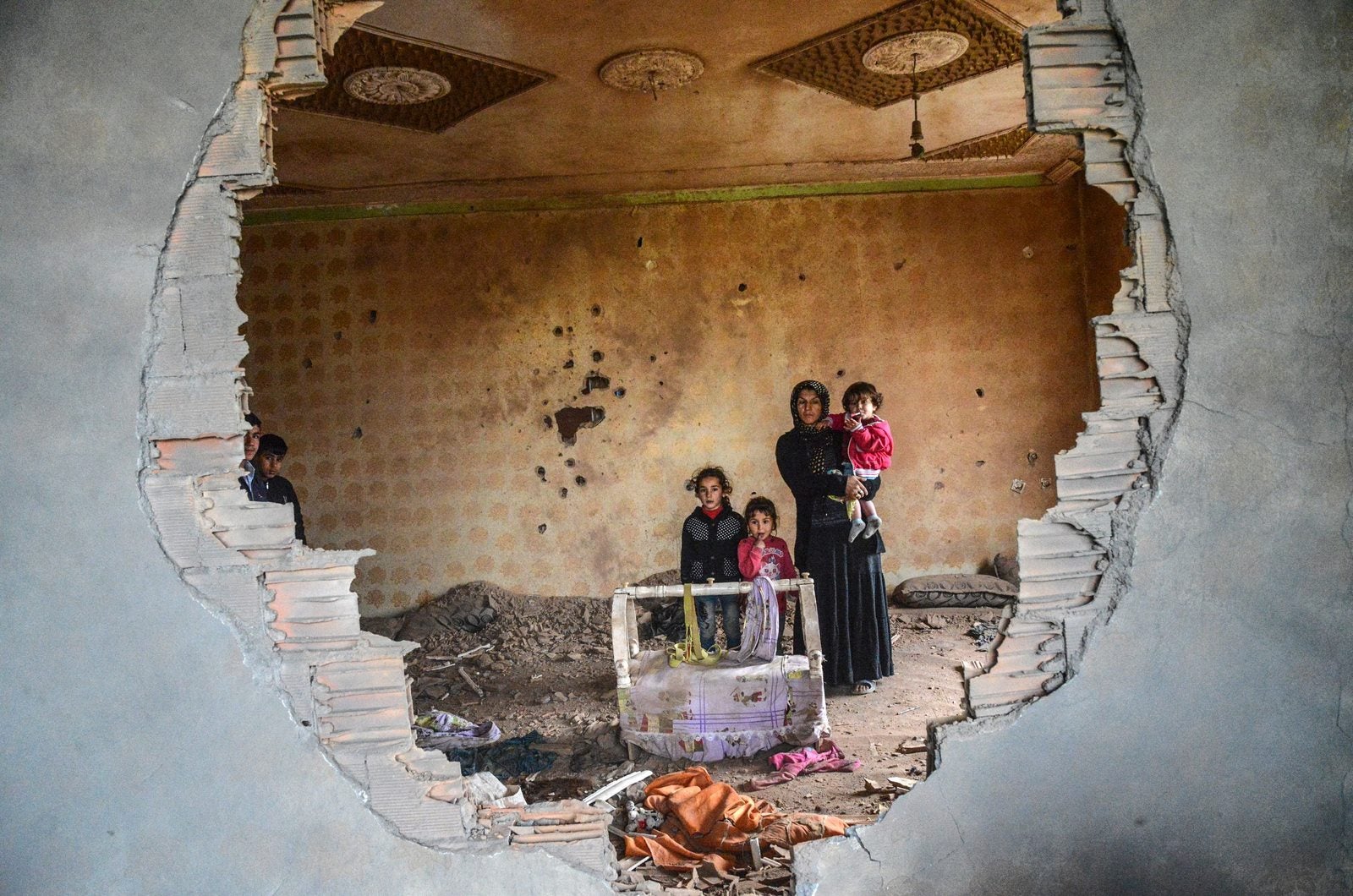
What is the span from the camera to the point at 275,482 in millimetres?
6266

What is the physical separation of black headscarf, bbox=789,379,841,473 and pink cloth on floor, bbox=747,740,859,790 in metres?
1.71

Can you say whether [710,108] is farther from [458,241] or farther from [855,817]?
[855,817]

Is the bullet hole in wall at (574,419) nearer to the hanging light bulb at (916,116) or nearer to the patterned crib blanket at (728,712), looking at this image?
the hanging light bulb at (916,116)

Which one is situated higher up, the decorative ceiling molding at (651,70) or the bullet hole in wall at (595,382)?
the decorative ceiling molding at (651,70)

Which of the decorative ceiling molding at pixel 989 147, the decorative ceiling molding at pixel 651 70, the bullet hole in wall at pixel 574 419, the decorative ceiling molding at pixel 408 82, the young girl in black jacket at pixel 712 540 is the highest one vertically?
the decorative ceiling molding at pixel 989 147

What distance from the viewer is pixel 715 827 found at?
3.70 metres

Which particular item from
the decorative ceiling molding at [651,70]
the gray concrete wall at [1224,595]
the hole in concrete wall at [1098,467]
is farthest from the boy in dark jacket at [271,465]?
the gray concrete wall at [1224,595]

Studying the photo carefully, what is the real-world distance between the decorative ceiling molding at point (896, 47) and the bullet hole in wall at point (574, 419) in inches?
121

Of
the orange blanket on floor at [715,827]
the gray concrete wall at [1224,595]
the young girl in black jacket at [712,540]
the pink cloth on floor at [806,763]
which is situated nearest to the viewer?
the gray concrete wall at [1224,595]

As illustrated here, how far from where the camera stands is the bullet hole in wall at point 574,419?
25.2ft

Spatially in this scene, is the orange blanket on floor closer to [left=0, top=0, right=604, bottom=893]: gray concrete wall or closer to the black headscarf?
[left=0, top=0, right=604, bottom=893]: gray concrete wall

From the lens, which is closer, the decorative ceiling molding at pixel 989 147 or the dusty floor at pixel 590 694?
the dusty floor at pixel 590 694

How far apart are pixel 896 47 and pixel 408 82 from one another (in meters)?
2.39

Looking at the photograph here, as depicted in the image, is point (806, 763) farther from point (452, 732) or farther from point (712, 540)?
point (452, 732)
